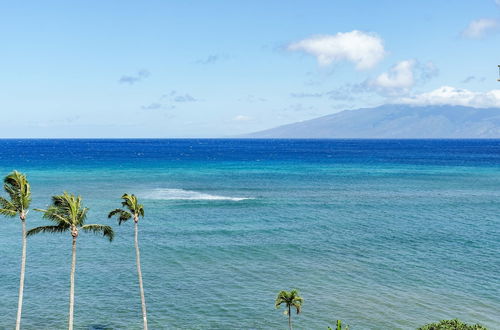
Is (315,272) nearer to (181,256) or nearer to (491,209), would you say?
(181,256)

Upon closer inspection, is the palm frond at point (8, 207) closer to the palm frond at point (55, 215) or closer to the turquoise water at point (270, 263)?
the palm frond at point (55, 215)

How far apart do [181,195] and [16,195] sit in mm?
87814

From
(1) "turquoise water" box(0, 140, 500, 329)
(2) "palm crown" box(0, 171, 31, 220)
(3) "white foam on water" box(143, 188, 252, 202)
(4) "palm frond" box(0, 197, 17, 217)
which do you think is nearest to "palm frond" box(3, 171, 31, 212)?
(2) "palm crown" box(0, 171, 31, 220)

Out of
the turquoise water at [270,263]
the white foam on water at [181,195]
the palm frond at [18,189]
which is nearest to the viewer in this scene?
the palm frond at [18,189]

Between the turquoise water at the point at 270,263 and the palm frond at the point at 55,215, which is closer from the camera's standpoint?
the palm frond at the point at 55,215

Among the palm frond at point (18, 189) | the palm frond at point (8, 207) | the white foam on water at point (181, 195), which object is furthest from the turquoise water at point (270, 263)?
the palm frond at point (18, 189)

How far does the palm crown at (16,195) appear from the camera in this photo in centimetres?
3369

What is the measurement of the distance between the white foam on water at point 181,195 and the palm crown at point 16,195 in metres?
81.0

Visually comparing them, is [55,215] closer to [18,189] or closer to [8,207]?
[18,189]

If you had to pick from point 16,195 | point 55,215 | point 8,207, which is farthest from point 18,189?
point 55,215

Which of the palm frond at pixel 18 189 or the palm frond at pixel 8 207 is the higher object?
the palm frond at pixel 18 189

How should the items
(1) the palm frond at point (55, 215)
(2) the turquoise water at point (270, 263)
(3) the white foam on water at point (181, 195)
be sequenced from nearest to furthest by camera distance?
(1) the palm frond at point (55, 215), (2) the turquoise water at point (270, 263), (3) the white foam on water at point (181, 195)

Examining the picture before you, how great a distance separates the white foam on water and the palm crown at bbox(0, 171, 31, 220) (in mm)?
80991

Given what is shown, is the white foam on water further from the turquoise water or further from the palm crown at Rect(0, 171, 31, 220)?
the palm crown at Rect(0, 171, 31, 220)
